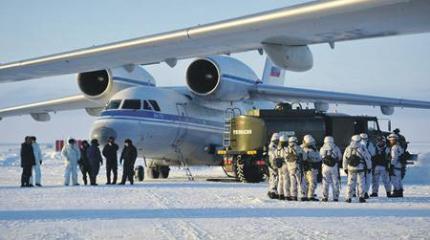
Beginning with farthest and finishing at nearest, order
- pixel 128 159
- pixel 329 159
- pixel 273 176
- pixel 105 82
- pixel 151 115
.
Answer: pixel 105 82, pixel 151 115, pixel 128 159, pixel 273 176, pixel 329 159

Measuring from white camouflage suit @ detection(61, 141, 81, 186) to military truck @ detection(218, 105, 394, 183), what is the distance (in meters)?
4.46

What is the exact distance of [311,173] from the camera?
43.8ft

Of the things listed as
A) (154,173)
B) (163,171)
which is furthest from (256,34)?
(154,173)

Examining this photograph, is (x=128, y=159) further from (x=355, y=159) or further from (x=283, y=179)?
(x=355, y=159)

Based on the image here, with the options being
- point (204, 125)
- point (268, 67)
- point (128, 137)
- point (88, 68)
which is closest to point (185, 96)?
point (204, 125)

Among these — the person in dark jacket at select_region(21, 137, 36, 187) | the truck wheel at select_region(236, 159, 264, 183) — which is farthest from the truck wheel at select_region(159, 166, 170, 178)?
the person in dark jacket at select_region(21, 137, 36, 187)

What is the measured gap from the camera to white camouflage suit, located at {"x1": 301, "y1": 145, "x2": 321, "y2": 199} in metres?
13.2

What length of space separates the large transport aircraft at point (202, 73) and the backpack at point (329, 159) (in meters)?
4.59

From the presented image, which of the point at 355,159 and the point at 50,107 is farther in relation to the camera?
the point at 50,107

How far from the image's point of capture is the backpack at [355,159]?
1304 centimetres

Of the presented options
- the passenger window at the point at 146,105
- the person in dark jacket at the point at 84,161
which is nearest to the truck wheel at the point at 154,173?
the passenger window at the point at 146,105

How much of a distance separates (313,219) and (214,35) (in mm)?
5031

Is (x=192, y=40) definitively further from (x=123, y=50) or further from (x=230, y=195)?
(x=230, y=195)

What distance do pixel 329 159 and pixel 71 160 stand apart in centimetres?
868
